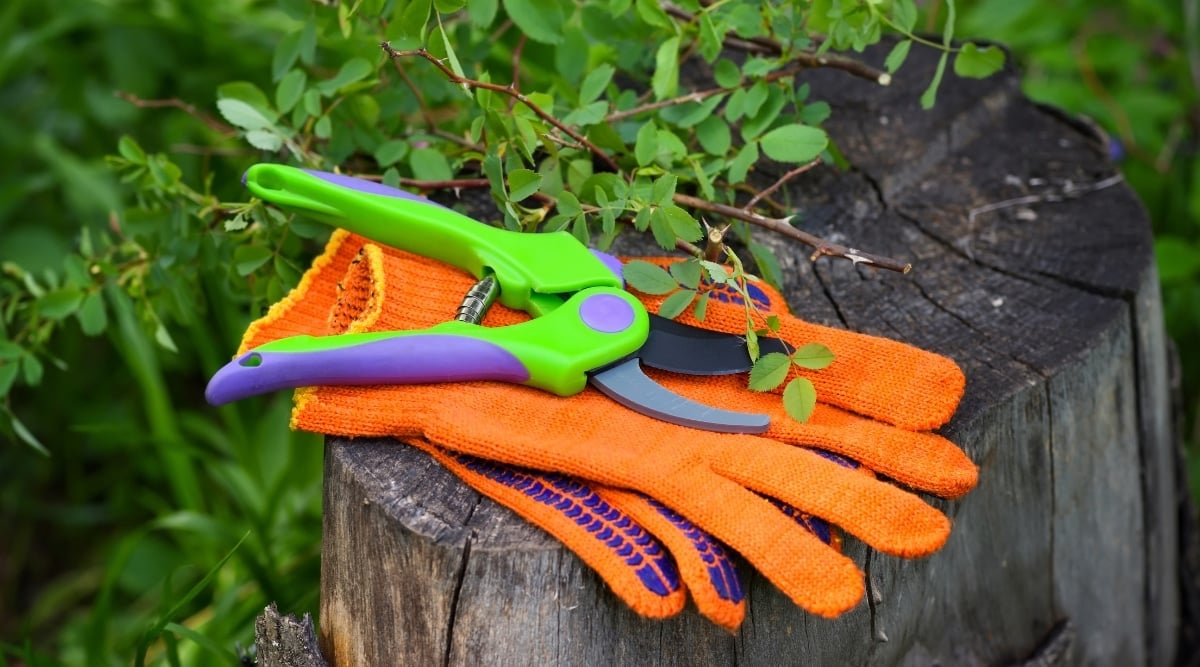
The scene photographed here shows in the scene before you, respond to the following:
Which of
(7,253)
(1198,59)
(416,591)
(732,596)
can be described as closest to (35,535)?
(7,253)

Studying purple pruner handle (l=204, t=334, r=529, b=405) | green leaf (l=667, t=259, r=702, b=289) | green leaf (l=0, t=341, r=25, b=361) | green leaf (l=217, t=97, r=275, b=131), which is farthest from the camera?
green leaf (l=0, t=341, r=25, b=361)

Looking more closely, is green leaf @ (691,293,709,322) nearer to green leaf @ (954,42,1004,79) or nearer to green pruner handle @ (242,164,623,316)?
green pruner handle @ (242,164,623,316)

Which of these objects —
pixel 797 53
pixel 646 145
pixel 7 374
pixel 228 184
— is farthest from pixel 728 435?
pixel 228 184

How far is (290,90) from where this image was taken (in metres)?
1.49

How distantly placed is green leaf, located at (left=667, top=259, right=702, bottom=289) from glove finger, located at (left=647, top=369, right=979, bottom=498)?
10cm

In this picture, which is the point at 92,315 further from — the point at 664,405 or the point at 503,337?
the point at 664,405

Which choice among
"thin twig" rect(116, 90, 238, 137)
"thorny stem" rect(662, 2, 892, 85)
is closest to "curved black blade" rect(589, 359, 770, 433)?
"thorny stem" rect(662, 2, 892, 85)

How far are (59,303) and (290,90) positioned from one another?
1.39 ft

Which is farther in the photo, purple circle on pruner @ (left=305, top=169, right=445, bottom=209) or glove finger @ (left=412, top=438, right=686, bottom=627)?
purple circle on pruner @ (left=305, top=169, right=445, bottom=209)

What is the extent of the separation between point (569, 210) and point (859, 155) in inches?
23.7

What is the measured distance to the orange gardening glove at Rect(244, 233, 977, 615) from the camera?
3.35 ft

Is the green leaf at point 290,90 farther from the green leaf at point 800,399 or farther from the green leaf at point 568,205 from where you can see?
the green leaf at point 800,399

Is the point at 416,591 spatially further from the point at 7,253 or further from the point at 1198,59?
the point at 1198,59

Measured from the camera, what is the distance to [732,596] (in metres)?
0.99
